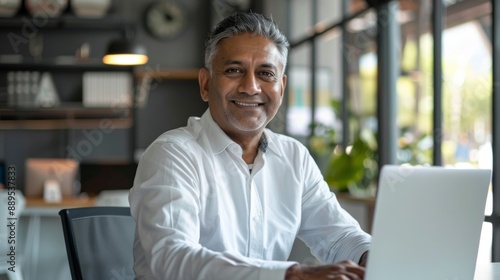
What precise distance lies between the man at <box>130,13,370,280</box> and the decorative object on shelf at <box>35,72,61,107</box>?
611 centimetres

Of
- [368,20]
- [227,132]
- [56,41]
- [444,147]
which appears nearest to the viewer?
[227,132]

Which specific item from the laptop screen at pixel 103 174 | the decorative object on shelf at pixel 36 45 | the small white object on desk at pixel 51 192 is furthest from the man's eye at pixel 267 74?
the decorative object on shelf at pixel 36 45

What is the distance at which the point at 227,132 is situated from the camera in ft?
6.68

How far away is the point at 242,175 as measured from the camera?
1.96 m

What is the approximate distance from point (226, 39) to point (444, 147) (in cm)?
290

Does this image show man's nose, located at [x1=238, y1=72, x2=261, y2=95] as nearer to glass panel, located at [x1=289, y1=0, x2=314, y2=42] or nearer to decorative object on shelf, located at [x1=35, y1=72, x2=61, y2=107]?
glass panel, located at [x1=289, y1=0, x2=314, y2=42]

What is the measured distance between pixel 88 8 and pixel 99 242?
6.35 m

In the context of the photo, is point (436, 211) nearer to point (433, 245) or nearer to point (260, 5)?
point (433, 245)

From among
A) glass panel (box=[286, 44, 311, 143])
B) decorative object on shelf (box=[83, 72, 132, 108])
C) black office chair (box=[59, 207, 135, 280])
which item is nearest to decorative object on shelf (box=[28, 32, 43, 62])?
decorative object on shelf (box=[83, 72, 132, 108])

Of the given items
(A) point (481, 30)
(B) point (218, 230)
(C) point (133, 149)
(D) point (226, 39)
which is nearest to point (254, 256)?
(B) point (218, 230)

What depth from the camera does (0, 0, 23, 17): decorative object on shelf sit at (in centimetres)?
788

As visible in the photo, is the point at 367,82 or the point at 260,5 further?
the point at 260,5

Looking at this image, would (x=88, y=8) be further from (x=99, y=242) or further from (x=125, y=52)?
(x=99, y=242)

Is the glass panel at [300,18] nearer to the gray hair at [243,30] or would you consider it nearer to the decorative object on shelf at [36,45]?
the decorative object on shelf at [36,45]
